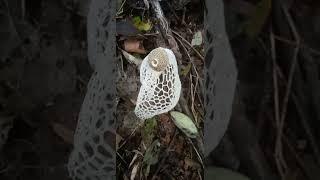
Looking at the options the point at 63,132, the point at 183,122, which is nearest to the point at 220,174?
the point at 63,132

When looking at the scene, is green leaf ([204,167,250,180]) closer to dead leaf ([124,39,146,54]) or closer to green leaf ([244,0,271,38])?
green leaf ([244,0,271,38])

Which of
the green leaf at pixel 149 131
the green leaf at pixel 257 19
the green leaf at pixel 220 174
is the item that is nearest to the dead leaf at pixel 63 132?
the green leaf at pixel 220 174

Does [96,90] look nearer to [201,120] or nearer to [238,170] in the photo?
[201,120]

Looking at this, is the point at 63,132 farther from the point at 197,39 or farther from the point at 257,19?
the point at 197,39

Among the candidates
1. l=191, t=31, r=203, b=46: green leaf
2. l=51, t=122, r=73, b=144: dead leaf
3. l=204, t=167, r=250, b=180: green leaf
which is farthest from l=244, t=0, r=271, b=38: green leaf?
l=191, t=31, r=203, b=46: green leaf

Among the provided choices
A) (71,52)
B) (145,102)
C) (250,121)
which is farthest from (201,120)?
(250,121)

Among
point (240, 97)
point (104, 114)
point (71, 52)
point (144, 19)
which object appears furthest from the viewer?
point (240, 97)
